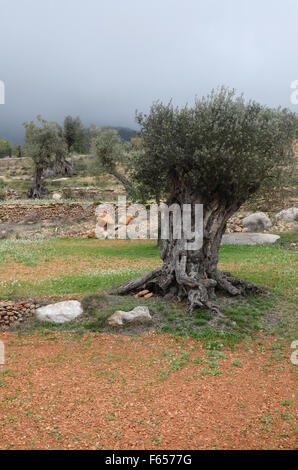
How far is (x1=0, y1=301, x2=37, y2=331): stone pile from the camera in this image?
12.3 m

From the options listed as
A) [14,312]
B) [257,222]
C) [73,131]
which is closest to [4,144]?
[73,131]

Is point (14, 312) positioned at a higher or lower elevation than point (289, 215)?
lower

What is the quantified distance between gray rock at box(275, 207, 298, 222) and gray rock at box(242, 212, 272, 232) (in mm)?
1928

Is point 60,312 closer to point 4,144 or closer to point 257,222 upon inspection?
point 257,222

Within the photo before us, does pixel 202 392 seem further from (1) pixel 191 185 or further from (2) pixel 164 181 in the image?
(2) pixel 164 181

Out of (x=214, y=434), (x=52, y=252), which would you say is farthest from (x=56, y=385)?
(x=52, y=252)

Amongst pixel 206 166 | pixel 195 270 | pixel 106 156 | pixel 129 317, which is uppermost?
pixel 106 156

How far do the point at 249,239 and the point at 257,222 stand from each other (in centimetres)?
431

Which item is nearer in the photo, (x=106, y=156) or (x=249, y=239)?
(x=249, y=239)

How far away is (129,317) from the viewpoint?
11969 mm

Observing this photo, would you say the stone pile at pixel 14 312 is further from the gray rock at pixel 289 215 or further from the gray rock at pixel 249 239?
the gray rock at pixel 289 215

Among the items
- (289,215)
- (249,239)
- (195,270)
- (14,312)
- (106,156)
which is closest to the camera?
(14,312)

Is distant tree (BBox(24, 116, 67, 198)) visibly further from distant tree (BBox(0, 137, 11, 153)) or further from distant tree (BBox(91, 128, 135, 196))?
distant tree (BBox(0, 137, 11, 153))

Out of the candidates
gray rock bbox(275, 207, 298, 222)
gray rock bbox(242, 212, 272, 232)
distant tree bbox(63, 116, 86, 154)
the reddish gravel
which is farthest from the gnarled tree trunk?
distant tree bbox(63, 116, 86, 154)
